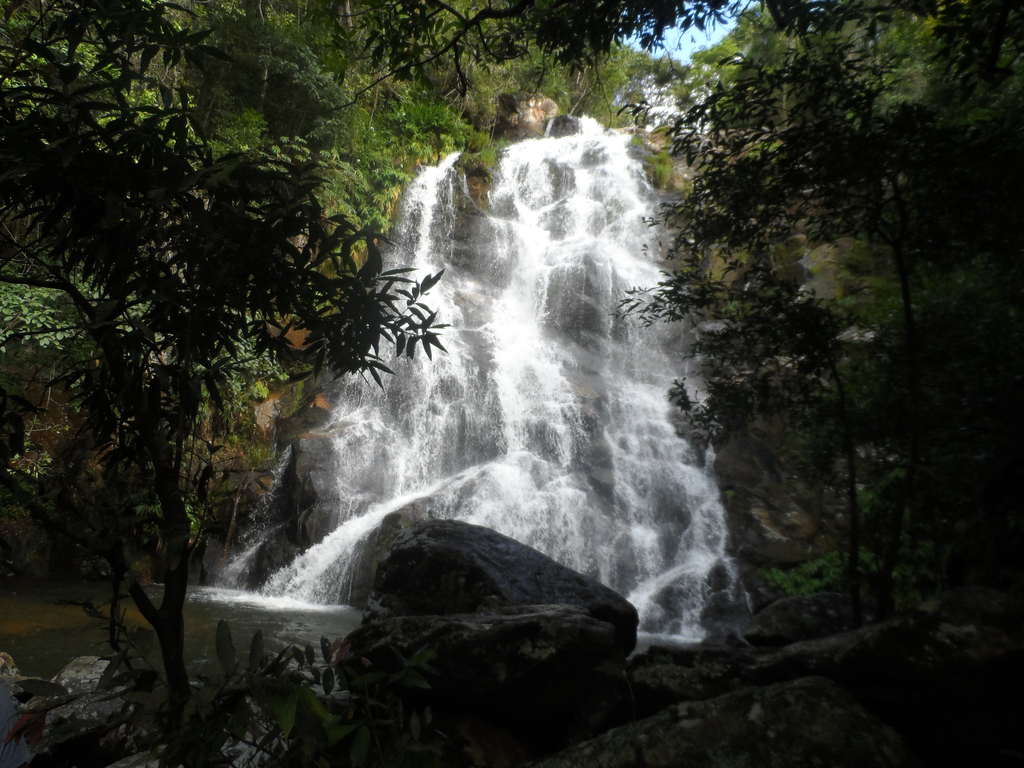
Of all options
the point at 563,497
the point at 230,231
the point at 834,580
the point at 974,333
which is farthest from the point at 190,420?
the point at 563,497

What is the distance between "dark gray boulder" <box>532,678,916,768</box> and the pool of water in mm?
4580

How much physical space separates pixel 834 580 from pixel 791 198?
6.38 metres

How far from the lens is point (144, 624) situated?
6.29 m

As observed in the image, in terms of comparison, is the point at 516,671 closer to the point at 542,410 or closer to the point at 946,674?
the point at 946,674

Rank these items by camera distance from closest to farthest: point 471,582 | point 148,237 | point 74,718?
point 74,718
point 148,237
point 471,582

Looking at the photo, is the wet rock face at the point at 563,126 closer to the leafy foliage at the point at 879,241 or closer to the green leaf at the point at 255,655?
the leafy foliage at the point at 879,241

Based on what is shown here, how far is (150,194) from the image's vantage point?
1335 millimetres

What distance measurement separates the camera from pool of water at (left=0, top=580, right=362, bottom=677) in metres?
6.00

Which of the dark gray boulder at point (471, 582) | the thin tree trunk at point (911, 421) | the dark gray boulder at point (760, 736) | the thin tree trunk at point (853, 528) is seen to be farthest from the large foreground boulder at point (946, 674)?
the dark gray boulder at point (471, 582)

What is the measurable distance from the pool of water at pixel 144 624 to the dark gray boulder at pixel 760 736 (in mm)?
4580

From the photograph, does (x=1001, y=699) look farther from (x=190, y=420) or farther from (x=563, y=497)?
(x=563, y=497)

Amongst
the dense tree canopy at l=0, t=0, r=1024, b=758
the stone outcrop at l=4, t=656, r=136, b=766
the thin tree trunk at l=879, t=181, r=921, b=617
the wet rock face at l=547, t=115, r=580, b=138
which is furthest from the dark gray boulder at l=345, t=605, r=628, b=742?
the wet rock face at l=547, t=115, r=580, b=138

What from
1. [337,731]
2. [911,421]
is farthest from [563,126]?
[337,731]

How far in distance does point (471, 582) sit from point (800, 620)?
3154 mm
